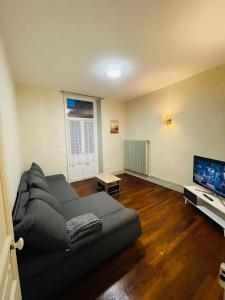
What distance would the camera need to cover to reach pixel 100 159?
459 cm

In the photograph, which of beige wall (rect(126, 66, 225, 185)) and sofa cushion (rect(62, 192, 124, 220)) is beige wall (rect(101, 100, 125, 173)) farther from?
sofa cushion (rect(62, 192, 124, 220))

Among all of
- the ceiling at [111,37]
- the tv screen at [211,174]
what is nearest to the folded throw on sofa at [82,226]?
the tv screen at [211,174]

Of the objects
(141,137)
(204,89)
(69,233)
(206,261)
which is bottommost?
(206,261)

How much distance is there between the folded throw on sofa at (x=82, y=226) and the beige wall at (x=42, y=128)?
2.52 m

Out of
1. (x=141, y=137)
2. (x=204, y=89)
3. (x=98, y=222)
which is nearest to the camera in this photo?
(x=98, y=222)

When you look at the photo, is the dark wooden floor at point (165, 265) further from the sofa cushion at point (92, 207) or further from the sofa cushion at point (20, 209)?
the sofa cushion at point (20, 209)

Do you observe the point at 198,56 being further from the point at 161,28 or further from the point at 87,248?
the point at 87,248

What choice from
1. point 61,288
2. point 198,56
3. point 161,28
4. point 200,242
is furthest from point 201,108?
point 61,288

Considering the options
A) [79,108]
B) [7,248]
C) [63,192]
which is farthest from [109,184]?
[7,248]

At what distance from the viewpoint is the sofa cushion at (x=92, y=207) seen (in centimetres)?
185

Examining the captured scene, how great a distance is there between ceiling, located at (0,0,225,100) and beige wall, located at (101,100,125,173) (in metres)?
1.76

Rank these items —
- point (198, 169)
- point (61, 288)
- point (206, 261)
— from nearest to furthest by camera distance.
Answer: point (61, 288) < point (206, 261) < point (198, 169)

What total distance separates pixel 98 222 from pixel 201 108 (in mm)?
2845

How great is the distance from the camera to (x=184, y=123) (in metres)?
3.12
